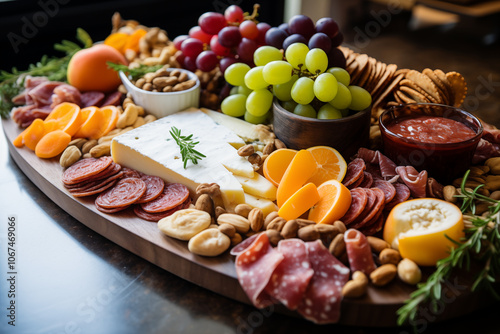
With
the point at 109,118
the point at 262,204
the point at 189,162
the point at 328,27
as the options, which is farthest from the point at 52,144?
the point at 328,27

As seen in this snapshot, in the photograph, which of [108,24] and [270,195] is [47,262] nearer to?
[270,195]

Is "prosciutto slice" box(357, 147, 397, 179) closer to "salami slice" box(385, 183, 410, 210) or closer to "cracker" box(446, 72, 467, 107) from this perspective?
"salami slice" box(385, 183, 410, 210)

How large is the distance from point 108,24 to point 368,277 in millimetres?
2072

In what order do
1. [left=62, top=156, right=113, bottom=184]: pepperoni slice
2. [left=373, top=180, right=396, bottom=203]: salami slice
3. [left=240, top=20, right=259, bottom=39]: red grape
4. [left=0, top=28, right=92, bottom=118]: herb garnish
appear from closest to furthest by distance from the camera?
[left=373, top=180, right=396, bottom=203]: salami slice
[left=62, top=156, right=113, bottom=184]: pepperoni slice
[left=240, top=20, right=259, bottom=39]: red grape
[left=0, top=28, right=92, bottom=118]: herb garnish

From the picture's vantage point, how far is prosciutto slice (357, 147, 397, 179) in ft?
3.78

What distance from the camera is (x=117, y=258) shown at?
1.03m

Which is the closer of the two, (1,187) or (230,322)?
(230,322)

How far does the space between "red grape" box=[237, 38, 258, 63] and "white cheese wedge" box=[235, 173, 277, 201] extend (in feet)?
1.57

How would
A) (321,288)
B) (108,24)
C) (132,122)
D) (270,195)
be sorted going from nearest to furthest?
(321,288)
(270,195)
(132,122)
(108,24)

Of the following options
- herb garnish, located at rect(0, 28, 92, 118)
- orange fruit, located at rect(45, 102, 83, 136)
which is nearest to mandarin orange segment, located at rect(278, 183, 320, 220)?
orange fruit, located at rect(45, 102, 83, 136)

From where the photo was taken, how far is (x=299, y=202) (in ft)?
3.31

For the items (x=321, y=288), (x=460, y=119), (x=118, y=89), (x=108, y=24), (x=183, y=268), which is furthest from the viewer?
(x=108, y=24)

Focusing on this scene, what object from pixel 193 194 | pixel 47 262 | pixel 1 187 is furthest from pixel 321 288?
pixel 1 187

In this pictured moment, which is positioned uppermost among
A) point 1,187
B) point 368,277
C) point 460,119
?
point 460,119
